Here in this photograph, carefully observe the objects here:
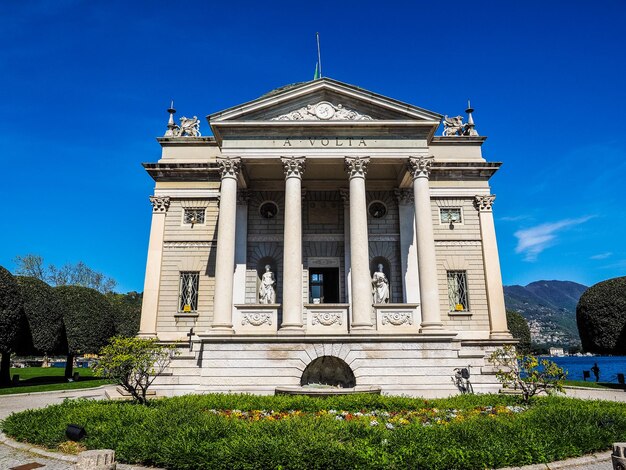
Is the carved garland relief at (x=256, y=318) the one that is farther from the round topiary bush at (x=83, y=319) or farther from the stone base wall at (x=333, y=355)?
the round topiary bush at (x=83, y=319)

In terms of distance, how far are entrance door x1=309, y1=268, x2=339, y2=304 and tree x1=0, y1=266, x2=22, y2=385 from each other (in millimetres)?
18135

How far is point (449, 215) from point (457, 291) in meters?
4.58

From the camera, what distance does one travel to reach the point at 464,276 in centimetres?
2505

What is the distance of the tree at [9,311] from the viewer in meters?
25.5

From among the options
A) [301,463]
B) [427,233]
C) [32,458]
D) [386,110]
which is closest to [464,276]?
[427,233]

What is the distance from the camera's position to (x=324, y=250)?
2473 centimetres

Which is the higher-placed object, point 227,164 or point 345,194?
point 227,164

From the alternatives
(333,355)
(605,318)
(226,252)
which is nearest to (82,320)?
(226,252)

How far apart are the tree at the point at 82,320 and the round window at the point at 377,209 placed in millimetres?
23009

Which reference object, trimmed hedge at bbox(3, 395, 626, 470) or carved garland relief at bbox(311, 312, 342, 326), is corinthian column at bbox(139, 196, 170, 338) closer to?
carved garland relief at bbox(311, 312, 342, 326)

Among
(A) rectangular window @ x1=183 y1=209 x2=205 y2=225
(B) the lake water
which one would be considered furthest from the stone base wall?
(A) rectangular window @ x1=183 y1=209 x2=205 y2=225

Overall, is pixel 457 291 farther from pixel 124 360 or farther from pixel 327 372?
pixel 124 360

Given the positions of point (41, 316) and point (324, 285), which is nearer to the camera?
point (324, 285)

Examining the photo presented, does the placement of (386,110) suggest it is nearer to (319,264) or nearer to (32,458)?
(319,264)
